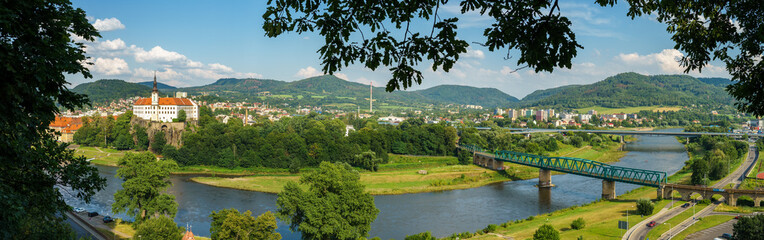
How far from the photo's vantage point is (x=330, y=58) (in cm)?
390

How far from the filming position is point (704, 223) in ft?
78.3

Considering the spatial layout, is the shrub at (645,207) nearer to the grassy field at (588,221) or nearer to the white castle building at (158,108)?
the grassy field at (588,221)

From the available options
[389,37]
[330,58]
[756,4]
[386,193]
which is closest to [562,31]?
[389,37]

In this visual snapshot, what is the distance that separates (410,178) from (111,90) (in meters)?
121

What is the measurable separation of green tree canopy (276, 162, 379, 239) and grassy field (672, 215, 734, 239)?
1348cm

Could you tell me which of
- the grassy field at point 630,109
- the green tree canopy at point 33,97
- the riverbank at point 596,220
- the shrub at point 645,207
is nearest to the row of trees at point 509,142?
the riverbank at point 596,220

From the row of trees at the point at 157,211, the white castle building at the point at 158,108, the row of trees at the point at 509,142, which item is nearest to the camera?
the row of trees at the point at 157,211

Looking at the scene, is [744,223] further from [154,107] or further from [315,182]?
[154,107]

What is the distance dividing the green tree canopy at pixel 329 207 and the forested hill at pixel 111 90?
388 ft

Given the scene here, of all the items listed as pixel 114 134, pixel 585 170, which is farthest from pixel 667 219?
pixel 114 134

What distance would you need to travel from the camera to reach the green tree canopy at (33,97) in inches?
200

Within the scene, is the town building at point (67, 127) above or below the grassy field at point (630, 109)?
below

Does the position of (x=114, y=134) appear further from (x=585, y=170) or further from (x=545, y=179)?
(x=585, y=170)

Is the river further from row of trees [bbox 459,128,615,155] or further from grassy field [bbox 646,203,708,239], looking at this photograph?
row of trees [bbox 459,128,615,155]
